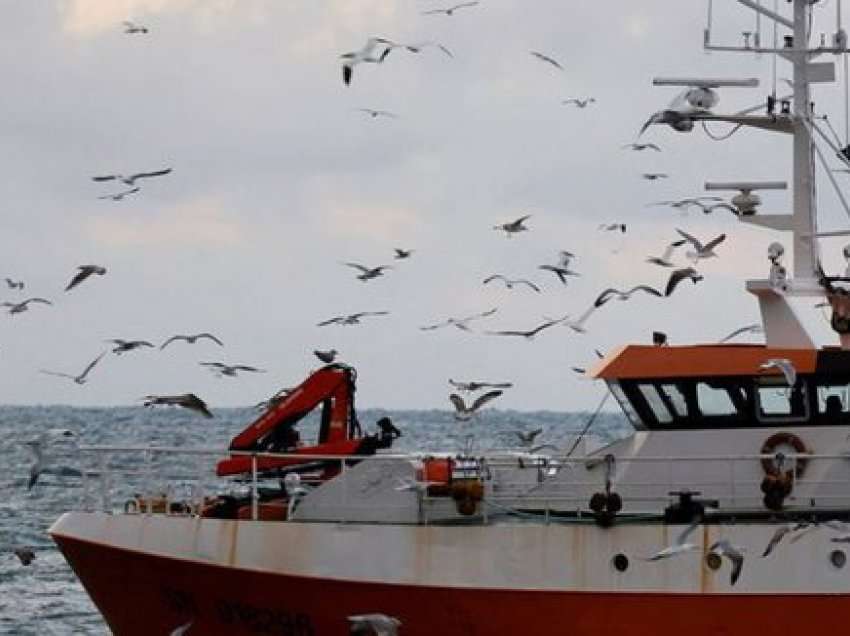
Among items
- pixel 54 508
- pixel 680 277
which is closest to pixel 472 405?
pixel 680 277

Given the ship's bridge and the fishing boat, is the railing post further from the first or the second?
the ship's bridge

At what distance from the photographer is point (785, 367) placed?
24844mm

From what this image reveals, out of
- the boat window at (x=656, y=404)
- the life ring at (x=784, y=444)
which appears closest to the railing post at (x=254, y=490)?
the boat window at (x=656, y=404)

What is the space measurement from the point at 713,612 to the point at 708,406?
6.84 ft

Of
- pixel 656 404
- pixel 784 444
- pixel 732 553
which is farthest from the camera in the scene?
pixel 656 404

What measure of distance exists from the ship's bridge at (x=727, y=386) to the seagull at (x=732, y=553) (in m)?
1.46

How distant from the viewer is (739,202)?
26.8 meters

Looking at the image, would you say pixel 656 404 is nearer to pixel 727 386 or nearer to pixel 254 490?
pixel 727 386

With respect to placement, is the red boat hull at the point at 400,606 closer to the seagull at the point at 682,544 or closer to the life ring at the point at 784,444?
the seagull at the point at 682,544

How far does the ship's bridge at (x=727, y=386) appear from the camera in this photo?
25.2 meters

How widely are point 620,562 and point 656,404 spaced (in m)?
1.69

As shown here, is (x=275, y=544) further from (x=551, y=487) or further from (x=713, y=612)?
(x=713, y=612)

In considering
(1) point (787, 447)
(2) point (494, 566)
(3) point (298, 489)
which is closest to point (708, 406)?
(1) point (787, 447)

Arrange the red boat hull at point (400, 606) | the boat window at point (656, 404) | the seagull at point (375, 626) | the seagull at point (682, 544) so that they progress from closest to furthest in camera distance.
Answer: the seagull at point (375, 626), the seagull at point (682, 544), the red boat hull at point (400, 606), the boat window at point (656, 404)
